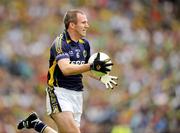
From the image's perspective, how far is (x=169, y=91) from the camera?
18344mm

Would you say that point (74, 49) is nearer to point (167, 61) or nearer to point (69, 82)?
point (69, 82)

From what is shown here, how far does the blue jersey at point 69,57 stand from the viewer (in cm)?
1181

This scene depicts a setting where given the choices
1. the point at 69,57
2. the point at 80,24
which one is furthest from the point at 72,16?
the point at 69,57

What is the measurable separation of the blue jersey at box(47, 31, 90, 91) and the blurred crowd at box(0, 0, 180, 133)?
5.10 m

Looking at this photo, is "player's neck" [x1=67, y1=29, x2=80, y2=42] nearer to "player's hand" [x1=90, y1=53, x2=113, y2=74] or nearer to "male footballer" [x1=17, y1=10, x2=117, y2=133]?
"male footballer" [x1=17, y1=10, x2=117, y2=133]

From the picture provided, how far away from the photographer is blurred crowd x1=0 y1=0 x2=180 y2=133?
18328 millimetres

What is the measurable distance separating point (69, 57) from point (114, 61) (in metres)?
10.0

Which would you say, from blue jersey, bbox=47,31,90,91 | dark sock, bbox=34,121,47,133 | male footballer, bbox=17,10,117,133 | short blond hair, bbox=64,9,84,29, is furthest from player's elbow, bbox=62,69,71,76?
dark sock, bbox=34,121,47,133

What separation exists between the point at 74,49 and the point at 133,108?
7.10 meters

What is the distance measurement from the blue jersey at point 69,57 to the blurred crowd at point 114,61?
510 centimetres

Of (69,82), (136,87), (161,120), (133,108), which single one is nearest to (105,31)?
(136,87)

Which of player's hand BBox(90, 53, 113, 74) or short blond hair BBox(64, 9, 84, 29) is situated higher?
short blond hair BBox(64, 9, 84, 29)

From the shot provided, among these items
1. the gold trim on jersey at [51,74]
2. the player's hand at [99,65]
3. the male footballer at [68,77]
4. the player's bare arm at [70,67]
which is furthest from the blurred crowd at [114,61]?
the player's hand at [99,65]

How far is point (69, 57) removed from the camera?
11766 mm
